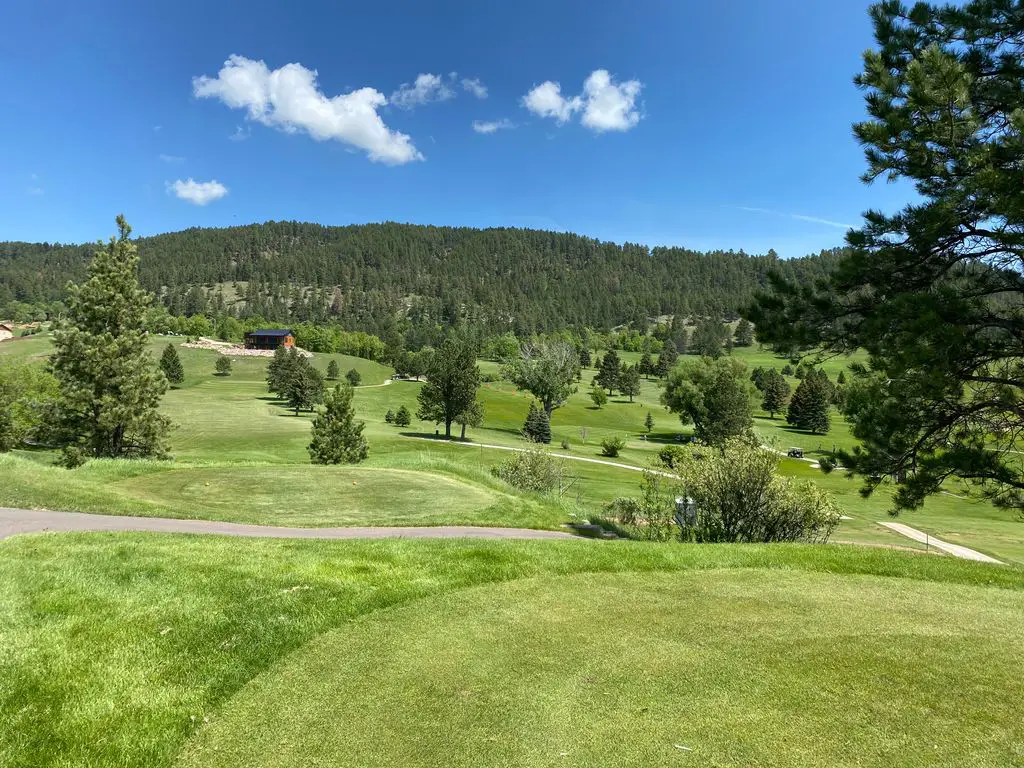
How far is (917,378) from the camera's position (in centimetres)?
791

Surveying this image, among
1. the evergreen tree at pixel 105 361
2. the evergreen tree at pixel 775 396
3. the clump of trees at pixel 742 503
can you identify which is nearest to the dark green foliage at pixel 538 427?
the evergreen tree at pixel 105 361

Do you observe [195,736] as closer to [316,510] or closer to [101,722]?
[101,722]

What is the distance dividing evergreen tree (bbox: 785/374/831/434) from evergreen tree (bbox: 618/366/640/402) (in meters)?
30.9

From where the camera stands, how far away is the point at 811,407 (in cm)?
9519

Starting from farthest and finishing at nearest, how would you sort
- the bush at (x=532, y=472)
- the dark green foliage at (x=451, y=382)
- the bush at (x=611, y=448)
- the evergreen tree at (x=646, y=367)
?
the evergreen tree at (x=646, y=367)
the bush at (x=611, y=448)
the dark green foliage at (x=451, y=382)
the bush at (x=532, y=472)

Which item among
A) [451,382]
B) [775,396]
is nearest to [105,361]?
[451,382]

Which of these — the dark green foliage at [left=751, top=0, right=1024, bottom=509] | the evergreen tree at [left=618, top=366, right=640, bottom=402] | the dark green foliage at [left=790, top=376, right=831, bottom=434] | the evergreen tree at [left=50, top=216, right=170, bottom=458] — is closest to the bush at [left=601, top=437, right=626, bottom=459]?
the evergreen tree at [left=50, top=216, right=170, bottom=458]

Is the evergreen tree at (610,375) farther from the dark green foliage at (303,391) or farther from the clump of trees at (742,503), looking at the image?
the clump of trees at (742,503)

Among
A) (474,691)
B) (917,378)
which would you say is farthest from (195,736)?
(917,378)

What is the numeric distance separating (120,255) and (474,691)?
3172 centimetres

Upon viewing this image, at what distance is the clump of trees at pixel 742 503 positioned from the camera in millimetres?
18016

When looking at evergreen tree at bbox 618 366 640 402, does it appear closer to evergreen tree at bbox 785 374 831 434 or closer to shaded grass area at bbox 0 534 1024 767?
evergreen tree at bbox 785 374 831 434

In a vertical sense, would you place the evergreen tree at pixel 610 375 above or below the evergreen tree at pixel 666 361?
below

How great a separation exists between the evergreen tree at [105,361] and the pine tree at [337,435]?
11.0m
